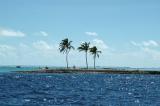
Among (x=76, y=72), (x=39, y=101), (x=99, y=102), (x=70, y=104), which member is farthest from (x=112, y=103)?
Result: (x=76, y=72)

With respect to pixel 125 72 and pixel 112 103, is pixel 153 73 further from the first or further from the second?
pixel 112 103

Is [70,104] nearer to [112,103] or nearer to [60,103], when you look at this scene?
[60,103]

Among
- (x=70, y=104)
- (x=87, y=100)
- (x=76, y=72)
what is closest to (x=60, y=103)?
(x=70, y=104)

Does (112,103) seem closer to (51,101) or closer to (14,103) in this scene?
(51,101)

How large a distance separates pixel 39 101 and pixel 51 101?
1696mm

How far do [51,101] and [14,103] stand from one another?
19.9ft

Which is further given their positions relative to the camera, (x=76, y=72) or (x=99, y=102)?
(x=76, y=72)

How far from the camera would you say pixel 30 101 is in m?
57.8

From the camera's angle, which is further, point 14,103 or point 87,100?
point 87,100

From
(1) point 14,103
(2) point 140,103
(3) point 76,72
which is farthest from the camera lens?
(3) point 76,72

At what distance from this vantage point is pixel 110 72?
7279 inches

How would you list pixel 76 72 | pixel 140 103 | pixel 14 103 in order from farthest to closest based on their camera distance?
pixel 76 72 < pixel 140 103 < pixel 14 103

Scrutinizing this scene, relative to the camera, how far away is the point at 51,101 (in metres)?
58.8

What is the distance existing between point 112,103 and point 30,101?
37.4ft
